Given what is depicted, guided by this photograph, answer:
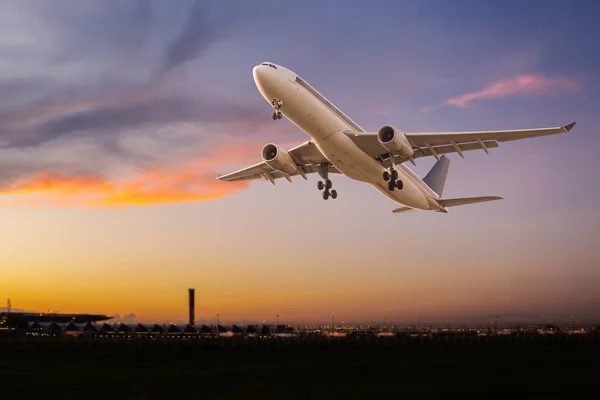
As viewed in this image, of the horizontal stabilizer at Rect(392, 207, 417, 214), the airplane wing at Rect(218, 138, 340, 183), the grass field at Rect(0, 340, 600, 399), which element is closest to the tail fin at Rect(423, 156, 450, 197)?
the horizontal stabilizer at Rect(392, 207, 417, 214)

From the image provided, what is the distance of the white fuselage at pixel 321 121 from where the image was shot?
42844 millimetres

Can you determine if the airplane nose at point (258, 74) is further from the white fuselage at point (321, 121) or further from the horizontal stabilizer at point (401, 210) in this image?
the horizontal stabilizer at point (401, 210)

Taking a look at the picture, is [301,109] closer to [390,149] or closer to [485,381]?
[390,149]

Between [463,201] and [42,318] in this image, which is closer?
[463,201]

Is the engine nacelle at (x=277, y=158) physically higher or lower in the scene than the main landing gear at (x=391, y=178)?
higher

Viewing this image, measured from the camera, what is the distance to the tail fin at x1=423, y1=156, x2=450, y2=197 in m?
68.9

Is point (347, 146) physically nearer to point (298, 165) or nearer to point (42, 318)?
point (298, 165)

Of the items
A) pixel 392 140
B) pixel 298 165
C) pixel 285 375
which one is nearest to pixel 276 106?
pixel 392 140

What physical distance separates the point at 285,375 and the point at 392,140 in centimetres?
1887

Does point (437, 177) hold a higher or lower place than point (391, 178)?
higher

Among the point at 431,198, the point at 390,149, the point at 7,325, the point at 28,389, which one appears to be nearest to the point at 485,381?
the point at 390,149

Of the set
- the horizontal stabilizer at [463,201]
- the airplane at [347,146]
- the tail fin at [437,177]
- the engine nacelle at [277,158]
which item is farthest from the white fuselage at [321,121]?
the tail fin at [437,177]

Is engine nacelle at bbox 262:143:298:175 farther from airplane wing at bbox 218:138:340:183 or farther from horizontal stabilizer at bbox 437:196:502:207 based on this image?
horizontal stabilizer at bbox 437:196:502:207

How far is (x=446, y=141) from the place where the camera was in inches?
1962
